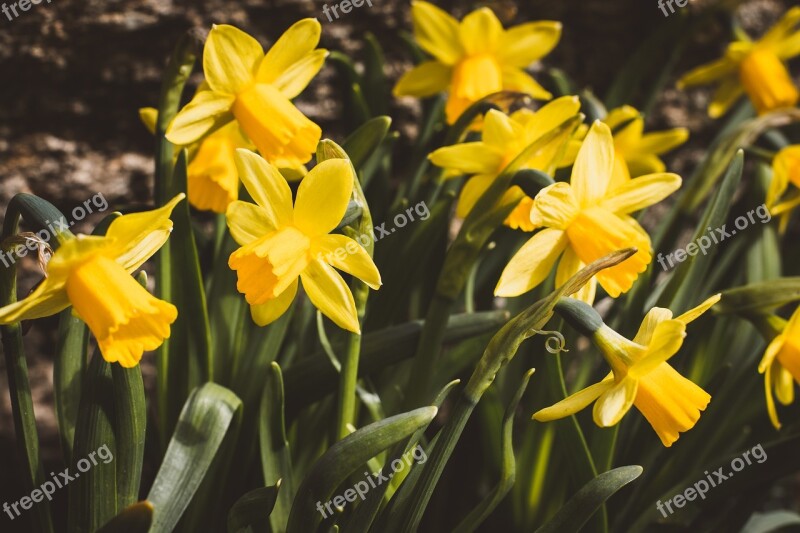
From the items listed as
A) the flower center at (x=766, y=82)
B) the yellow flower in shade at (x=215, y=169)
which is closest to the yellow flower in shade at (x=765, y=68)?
the flower center at (x=766, y=82)

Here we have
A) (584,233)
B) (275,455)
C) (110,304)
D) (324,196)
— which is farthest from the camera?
(275,455)

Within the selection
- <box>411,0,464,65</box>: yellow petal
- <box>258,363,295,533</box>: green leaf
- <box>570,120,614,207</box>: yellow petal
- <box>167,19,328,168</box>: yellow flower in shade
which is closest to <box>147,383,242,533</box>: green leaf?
<box>258,363,295,533</box>: green leaf

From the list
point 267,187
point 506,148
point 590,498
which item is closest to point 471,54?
point 506,148

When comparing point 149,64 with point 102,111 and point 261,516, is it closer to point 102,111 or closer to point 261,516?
point 102,111

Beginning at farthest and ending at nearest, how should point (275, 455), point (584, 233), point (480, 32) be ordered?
point (480, 32) → point (275, 455) → point (584, 233)

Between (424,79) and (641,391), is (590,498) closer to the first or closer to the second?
(641,391)

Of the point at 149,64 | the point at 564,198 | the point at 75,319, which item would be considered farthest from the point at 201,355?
the point at 149,64
